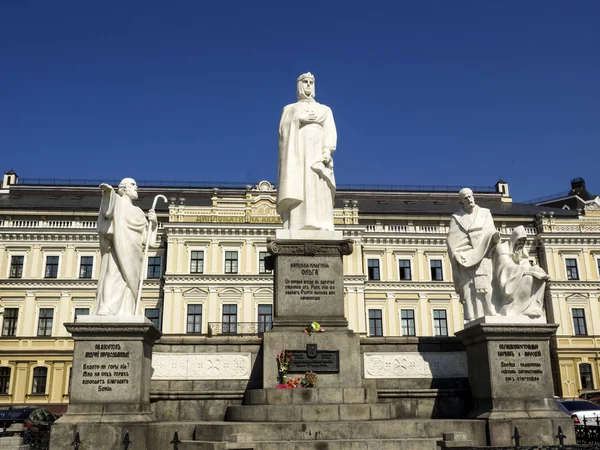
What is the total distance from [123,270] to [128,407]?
7.34 ft

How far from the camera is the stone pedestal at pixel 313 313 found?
10.7 m

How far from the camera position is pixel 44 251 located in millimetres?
47281

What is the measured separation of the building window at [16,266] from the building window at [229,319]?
1604 cm

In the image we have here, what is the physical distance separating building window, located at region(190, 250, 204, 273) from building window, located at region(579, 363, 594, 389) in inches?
1185

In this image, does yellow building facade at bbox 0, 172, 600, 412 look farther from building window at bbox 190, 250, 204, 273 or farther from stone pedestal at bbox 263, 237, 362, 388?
stone pedestal at bbox 263, 237, 362, 388

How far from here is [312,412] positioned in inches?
376

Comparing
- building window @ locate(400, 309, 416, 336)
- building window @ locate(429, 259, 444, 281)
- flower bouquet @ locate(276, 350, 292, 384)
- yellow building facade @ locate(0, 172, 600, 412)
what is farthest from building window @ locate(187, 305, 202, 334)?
flower bouquet @ locate(276, 350, 292, 384)

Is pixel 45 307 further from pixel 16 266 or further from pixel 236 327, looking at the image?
pixel 236 327

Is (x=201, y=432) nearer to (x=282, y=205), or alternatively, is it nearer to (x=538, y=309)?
(x=282, y=205)

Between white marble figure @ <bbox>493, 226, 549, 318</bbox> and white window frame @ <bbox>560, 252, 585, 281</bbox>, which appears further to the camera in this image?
white window frame @ <bbox>560, 252, 585, 281</bbox>

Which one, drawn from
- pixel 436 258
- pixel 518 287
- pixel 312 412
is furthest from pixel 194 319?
pixel 518 287

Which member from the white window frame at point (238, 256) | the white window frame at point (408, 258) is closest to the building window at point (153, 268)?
the white window frame at point (238, 256)

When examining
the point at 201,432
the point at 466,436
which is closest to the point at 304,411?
the point at 201,432

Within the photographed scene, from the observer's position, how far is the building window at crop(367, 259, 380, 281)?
1935 inches
